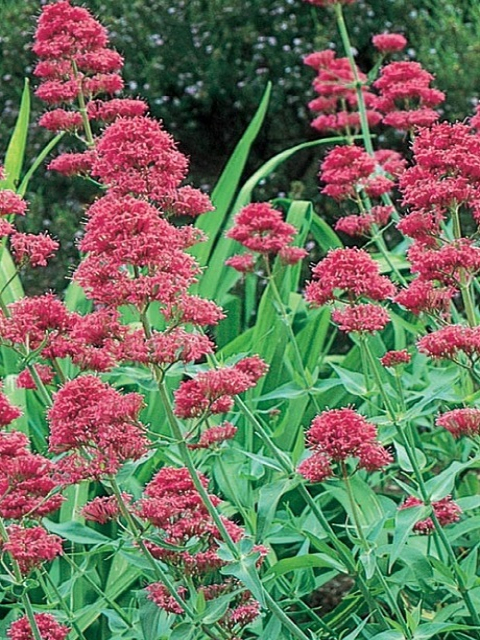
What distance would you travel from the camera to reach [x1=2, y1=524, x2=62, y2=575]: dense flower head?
2680 mm

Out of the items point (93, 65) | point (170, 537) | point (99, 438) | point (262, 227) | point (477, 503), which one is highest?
point (93, 65)

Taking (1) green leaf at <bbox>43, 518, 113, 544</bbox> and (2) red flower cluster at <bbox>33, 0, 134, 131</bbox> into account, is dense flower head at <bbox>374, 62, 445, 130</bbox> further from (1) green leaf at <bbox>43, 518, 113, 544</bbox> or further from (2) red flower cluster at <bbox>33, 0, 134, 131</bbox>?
(1) green leaf at <bbox>43, 518, 113, 544</bbox>

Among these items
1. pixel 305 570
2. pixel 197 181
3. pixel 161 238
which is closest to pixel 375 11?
pixel 197 181

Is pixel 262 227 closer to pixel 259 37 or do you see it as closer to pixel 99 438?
pixel 99 438

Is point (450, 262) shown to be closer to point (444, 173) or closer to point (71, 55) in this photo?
point (444, 173)

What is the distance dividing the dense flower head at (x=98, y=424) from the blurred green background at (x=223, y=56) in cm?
534

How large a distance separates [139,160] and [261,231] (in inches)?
25.9

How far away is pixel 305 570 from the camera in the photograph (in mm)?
3490

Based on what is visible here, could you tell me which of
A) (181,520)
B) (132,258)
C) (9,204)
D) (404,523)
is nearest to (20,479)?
(181,520)

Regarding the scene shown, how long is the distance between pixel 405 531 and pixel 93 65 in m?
1.84

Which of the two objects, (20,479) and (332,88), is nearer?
(20,479)

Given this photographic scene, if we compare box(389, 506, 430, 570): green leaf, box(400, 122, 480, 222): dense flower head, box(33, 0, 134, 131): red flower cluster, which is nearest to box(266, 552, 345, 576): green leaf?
box(389, 506, 430, 570): green leaf

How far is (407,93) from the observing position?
14.3 feet

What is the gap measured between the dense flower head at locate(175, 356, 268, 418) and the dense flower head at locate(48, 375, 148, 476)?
0.46 ft
